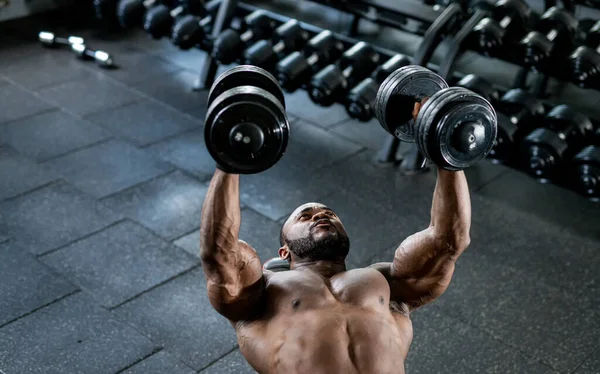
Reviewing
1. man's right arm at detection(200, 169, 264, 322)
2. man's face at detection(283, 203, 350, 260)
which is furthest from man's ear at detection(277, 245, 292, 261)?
man's right arm at detection(200, 169, 264, 322)

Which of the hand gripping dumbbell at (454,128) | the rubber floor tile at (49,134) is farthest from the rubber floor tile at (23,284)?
the hand gripping dumbbell at (454,128)

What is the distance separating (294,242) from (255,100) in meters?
0.53

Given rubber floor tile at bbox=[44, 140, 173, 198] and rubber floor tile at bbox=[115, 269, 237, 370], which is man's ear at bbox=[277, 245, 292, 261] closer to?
rubber floor tile at bbox=[115, 269, 237, 370]

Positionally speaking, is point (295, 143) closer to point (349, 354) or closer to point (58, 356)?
point (58, 356)

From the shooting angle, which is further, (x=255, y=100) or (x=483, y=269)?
(x=483, y=269)

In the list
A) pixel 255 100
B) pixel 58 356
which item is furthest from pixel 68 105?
pixel 255 100

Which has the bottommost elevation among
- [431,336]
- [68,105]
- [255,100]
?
[68,105]

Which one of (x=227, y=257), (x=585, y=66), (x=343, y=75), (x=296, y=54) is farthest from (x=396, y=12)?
(x=227, y=257)

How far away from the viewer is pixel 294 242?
7.20 ft

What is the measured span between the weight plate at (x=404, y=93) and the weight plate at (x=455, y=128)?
0.52 feet

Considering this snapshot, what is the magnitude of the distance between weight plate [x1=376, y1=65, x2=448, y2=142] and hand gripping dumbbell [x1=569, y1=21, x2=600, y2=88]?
1673 millimetres

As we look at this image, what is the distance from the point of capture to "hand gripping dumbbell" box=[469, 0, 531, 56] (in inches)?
148

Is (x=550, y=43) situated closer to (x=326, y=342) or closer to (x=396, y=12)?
(x=396, y=12)

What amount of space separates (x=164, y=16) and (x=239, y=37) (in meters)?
0.50
